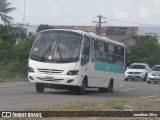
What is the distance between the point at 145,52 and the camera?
78.9 metres

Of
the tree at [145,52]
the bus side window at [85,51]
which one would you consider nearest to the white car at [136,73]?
the tree at [145,52]

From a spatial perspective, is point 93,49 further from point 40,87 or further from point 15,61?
point 15,61

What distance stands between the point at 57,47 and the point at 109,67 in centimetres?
575

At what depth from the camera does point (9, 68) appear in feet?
157

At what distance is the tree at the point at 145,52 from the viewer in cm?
7781

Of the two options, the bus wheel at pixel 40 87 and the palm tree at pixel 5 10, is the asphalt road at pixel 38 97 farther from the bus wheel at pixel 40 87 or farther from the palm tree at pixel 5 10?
the palm tree at pixel 5 10

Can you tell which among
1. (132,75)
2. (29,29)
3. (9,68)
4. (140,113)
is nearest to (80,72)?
(140,113)

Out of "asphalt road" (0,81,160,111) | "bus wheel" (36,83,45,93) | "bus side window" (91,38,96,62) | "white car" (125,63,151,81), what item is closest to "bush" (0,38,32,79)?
"white car" (125,63,151,81)

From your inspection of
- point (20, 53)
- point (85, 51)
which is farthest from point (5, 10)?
point (85, 51)

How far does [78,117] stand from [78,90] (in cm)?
1188

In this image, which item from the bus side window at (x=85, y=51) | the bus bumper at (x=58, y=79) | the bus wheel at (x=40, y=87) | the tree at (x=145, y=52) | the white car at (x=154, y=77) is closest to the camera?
the bus bumper at (x=58, y=79)

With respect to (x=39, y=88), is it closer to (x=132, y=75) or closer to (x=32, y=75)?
(x=32, y=75)

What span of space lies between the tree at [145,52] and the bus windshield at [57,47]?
174 ft

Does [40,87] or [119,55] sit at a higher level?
[119,55]
